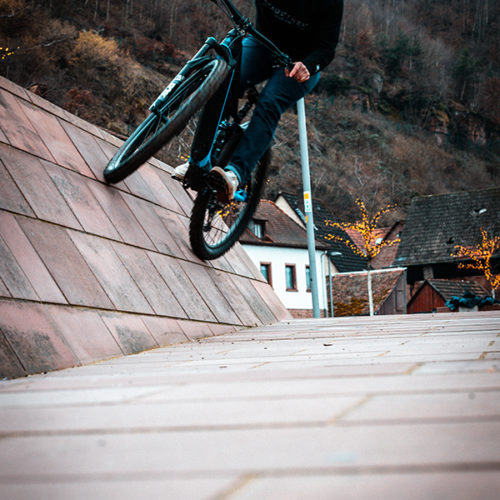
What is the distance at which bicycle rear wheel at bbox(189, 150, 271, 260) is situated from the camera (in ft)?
18.5

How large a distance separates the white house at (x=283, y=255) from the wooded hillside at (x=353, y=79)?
312 inches

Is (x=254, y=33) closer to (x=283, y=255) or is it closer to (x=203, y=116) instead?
(x=203, y=116)

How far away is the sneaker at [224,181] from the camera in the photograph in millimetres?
4570

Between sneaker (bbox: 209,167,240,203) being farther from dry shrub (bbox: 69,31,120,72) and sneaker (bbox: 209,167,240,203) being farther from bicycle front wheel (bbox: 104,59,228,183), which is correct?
dry shrub (bbox: 69,31,120,72)

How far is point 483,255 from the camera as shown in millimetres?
51000

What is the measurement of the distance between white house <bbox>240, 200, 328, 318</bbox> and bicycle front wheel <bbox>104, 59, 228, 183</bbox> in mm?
37727

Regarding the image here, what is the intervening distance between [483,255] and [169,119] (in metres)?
49.8

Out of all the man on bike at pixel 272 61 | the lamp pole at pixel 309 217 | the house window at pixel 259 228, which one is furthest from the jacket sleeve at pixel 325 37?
the house window at pixel 259 228

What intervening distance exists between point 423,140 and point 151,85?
51714 millimetres

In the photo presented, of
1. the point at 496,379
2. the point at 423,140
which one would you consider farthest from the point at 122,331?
the point at 423,140

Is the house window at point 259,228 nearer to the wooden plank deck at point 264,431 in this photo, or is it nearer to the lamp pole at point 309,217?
the lamp pole at point 309,217

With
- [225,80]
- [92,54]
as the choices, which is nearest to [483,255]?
[92,54]

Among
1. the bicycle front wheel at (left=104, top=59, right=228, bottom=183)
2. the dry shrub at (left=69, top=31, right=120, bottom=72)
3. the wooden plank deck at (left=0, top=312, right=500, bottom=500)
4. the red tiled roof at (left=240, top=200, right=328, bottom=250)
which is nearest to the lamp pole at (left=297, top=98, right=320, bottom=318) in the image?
the bicycle front wheel at (left=104, top=59, right=228, bottom=183)

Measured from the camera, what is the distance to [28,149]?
14.4 feet
